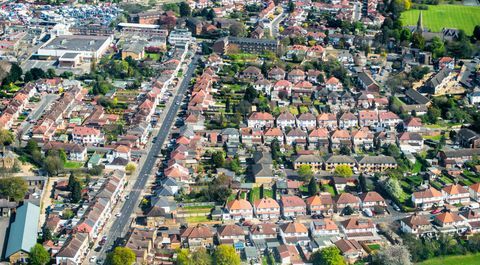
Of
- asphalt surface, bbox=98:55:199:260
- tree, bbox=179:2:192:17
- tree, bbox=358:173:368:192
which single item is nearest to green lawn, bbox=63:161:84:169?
asphalt surface, bbox=98:55:199:260

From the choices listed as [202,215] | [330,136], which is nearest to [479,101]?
[330,136]

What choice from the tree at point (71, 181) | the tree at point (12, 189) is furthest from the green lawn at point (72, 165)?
the tree at point (12, 189)

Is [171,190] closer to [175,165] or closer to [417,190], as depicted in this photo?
[175,165]

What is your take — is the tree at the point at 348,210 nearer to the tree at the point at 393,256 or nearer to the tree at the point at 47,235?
the tree at the point at 393,256

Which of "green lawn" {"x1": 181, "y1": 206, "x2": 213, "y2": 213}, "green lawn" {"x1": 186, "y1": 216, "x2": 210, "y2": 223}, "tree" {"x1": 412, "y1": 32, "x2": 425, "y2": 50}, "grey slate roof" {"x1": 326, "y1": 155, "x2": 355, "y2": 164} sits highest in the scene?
"tree" {"x1": 412, "y1": 32, "x2": 425, "y2": 50}

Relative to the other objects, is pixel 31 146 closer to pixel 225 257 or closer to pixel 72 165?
pixel 72 165

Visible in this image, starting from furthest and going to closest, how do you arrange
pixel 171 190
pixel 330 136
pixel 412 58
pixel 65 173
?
pixel 412 58 → pixel 330 136 → pixel 65 173 → pixel 171 190

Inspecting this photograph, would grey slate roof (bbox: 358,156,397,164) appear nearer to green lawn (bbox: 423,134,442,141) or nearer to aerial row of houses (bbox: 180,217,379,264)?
green lawn (bbox: 423,134,442,141)
